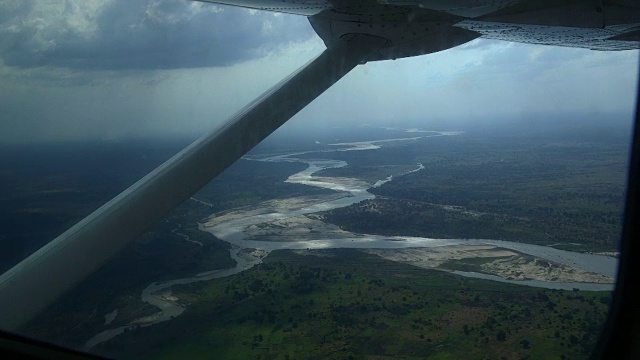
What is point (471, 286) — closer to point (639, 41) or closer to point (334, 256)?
point (334, 256)

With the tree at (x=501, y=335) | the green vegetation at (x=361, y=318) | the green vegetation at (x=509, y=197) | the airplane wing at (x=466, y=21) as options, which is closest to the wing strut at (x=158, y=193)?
the airplane wing at (x=466, y=21)

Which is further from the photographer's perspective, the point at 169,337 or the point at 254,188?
the point at 254,188

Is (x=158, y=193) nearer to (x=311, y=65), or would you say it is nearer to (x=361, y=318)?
(x=311, y=65)

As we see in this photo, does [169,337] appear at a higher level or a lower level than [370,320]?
higher

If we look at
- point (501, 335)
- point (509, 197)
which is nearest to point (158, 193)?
point (501, 335)

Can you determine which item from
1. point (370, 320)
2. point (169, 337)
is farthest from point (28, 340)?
point (370, 320)

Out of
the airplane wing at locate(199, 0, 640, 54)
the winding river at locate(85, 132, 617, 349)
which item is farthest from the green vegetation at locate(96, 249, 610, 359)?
the airplane wing at locate(199, 0, 640, 54)
